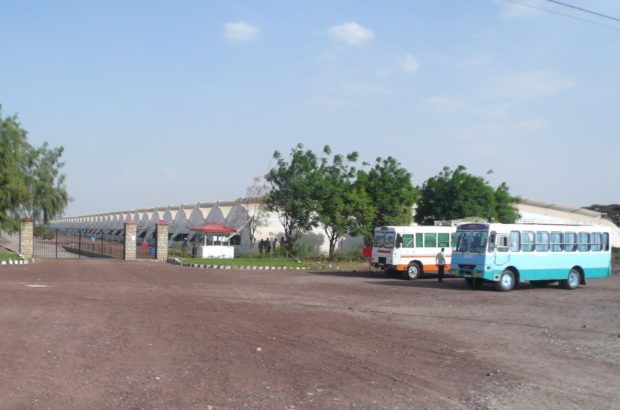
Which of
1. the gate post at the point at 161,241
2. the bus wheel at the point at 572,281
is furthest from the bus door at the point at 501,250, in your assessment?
the gate post at the point at 161,241

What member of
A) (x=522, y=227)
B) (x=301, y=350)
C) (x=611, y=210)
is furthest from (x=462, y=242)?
(x=611, y=210)

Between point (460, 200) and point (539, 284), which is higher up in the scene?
point (460, 200)

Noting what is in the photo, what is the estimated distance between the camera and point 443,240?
1102 inches

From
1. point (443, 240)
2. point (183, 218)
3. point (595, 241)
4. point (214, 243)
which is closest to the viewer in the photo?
point (595, 241)

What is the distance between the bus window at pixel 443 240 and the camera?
1097 inches

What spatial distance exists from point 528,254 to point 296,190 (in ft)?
62.2

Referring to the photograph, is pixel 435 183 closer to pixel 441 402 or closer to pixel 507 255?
pixel 507 255

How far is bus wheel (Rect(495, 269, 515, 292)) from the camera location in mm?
22266

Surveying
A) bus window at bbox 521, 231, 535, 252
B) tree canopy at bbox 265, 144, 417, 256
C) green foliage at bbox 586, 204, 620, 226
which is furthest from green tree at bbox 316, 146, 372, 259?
green foliage at bbox 586, 204, 620, 226

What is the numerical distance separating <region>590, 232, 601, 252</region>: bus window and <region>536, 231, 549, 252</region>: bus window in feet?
8.38

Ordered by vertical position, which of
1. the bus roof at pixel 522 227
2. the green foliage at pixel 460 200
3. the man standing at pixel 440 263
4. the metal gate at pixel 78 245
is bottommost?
the metal gate at pixel 78 245

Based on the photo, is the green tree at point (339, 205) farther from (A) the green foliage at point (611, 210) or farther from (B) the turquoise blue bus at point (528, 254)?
(A) the green foliage at point (611, 210)

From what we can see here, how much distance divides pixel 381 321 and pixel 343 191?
25.4 metres

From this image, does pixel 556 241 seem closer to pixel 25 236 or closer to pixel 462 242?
pixel 462 242
